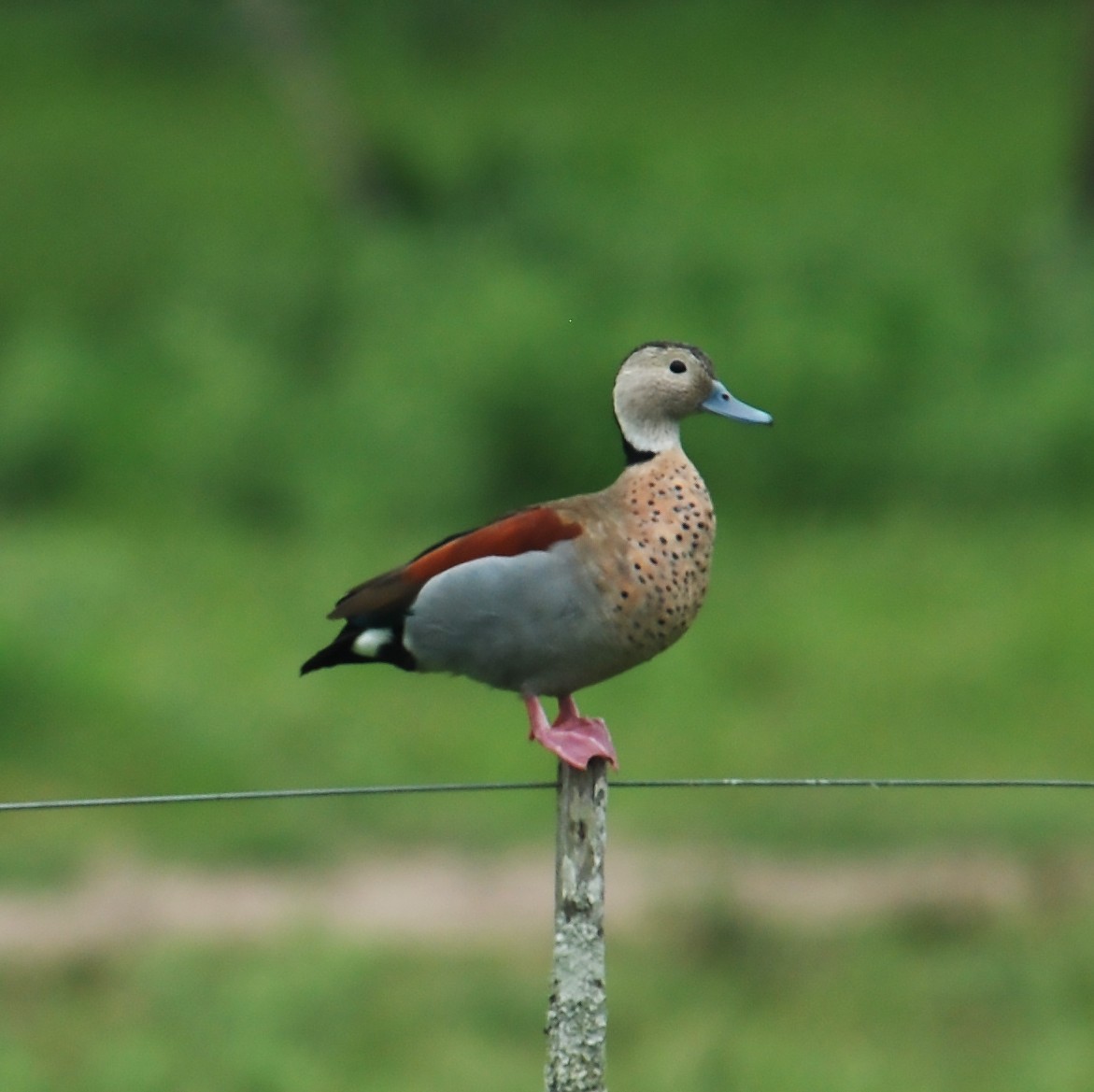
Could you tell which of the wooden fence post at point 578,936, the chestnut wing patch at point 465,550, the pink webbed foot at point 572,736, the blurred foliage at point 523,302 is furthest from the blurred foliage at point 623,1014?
the blurred foliage at point 523,302

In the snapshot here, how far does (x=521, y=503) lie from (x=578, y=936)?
10.7 metres

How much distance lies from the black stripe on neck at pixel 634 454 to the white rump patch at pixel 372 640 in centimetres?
54

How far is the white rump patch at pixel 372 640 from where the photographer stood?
4664 millimetres

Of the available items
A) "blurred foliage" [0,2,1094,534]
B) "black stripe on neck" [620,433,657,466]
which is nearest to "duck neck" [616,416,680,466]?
"black stripe on neck" [620,433,657,466]

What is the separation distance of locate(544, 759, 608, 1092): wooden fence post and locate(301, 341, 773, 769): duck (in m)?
0.08

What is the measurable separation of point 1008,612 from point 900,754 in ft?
6.83

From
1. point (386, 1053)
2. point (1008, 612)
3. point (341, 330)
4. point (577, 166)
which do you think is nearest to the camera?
point (386, 1053)

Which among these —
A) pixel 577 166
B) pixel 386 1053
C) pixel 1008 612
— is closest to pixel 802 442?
pixel 1008 612

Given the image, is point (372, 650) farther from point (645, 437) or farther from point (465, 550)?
point (645, 437)

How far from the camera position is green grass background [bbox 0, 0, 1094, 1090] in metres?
9.29

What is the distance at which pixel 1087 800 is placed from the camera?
11688 mm

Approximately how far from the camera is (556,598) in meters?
4.58

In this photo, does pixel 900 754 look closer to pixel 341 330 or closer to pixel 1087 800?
pixel 1087 800

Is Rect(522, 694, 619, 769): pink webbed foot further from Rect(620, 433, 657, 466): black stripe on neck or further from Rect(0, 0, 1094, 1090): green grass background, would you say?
Rect(0, 0, 1094, 1090): green grass background
